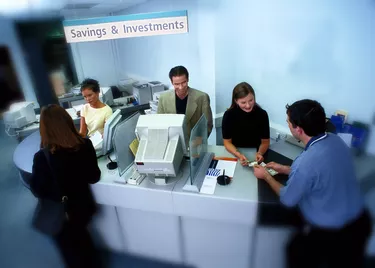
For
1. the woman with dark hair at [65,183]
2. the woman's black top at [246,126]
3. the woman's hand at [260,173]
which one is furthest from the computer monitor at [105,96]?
the woman's hand at [260,173]

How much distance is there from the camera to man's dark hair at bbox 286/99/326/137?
47.3 inches

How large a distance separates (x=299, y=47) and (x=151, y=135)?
6.25ft

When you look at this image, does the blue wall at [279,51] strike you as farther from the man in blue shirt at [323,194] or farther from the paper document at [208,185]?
the paper document at [208,185]

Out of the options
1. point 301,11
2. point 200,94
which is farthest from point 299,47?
point 200,94

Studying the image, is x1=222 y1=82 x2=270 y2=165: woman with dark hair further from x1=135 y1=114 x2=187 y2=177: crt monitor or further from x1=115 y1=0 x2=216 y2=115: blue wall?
x1=115 y1=0 x2=216 y2=115: blue wall

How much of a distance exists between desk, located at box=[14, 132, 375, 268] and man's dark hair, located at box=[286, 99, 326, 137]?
1.60 ft

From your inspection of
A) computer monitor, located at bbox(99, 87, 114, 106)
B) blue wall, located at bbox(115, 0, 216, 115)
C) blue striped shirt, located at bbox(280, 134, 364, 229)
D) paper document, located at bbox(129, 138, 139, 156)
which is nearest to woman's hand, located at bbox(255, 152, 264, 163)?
→ blue striped shirt, located at bbox(280, 134, 364, 229)

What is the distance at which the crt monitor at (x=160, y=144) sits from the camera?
151cm

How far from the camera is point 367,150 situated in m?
1.98

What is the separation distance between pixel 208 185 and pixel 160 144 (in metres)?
0.42

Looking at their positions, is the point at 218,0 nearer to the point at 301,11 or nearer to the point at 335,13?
the point at 301,11

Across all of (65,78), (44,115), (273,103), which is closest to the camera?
(44,115)

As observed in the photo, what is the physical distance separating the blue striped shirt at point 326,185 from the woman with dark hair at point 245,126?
64cm

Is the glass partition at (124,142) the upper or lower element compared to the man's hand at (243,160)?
upper
